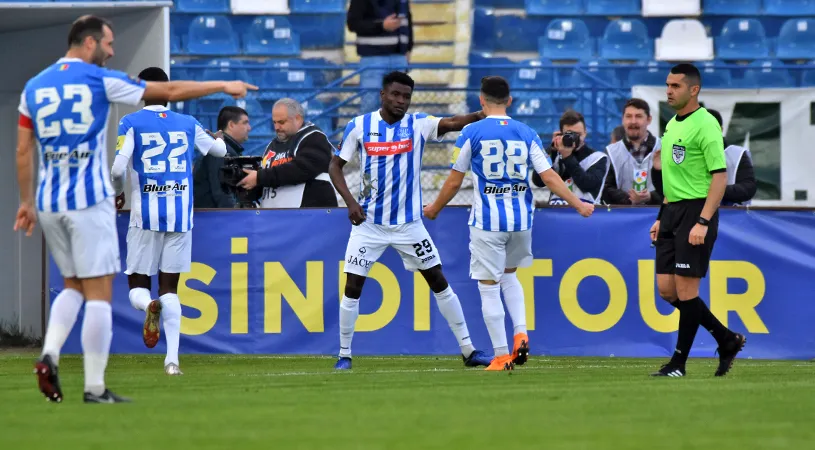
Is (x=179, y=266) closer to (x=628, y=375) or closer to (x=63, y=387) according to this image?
(x=63, y=387)

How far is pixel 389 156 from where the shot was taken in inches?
367

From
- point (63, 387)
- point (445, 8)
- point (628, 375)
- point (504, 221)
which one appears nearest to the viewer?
point (63, 387)

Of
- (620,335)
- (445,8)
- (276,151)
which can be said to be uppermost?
(445,8)

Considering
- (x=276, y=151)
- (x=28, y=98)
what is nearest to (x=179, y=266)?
(x=276, y=151)

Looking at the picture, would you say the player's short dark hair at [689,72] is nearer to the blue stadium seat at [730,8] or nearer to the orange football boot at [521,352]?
the orange football boot at [521,352]

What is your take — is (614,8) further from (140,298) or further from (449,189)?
(140,298)

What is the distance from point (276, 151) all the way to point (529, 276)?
241cm

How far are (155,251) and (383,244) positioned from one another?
164 cm

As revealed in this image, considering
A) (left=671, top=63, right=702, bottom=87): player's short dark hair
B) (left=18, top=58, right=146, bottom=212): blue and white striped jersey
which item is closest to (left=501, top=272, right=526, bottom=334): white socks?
(left=671, top=63, right=702, bottom=87): player's short dark hair

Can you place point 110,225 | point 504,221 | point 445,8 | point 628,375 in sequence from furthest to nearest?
point 445,8 < point 504,221 < point 628,375 < point 110,225

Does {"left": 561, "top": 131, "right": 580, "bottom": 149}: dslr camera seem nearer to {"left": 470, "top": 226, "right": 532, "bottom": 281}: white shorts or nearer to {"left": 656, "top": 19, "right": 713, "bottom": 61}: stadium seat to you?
{"left": 470, "top": 226, "right": 532, "bottom": 281}: white shorts

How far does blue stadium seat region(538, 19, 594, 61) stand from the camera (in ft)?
59.9

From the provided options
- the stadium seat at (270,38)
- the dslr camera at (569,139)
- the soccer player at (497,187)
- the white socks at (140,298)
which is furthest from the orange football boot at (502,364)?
the stadium seat at (270,38)

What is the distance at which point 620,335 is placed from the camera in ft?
35.0
